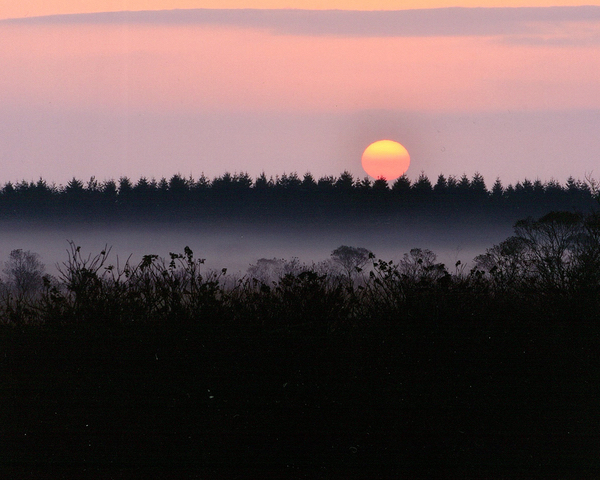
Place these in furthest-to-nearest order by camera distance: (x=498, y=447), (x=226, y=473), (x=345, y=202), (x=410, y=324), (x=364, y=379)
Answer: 1. (x=345, y=202)
2. (x=410, y=324)
3. (x=364, y=379)
4. (x=498, y=447)
5. (x=226, y=473)

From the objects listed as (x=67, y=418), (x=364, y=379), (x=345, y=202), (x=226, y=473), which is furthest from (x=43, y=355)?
(x=345, y=202)

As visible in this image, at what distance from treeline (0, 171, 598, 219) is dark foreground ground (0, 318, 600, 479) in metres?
60.0

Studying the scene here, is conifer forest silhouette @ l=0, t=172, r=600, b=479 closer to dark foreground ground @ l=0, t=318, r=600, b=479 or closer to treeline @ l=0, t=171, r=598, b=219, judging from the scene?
dark foreground ground @ l=0, t=318, r=600, b=479

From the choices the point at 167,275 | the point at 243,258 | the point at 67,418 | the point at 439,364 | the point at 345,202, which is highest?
the point at 345,202

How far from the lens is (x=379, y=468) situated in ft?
23.7

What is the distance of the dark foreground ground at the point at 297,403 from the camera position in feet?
24.1

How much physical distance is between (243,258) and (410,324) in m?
62.1

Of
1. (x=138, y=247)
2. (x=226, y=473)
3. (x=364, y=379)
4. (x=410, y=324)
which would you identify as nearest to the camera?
(x=226, y=473)

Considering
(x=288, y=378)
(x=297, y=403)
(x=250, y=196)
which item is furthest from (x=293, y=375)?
(x=250, y=196)

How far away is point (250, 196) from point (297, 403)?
65202mm

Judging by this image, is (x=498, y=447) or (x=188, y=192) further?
(x=188, y=192)

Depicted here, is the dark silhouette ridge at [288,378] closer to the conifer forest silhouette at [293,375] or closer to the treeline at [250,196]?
the conifer forest silhouette at [293,375]

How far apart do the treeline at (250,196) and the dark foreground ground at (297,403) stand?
59984mm

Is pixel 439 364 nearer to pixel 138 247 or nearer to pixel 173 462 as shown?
pixel 173 462
